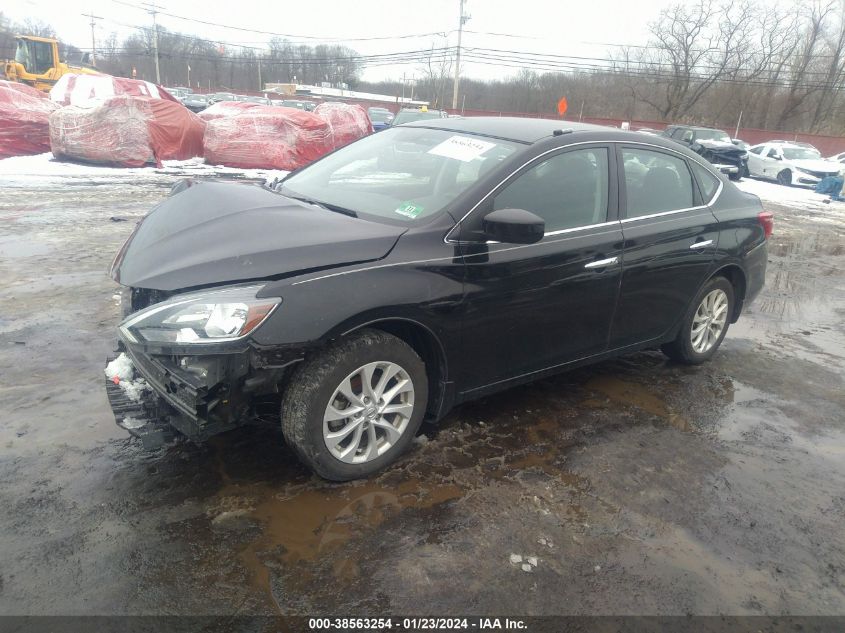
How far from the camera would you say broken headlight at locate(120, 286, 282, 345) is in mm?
2533

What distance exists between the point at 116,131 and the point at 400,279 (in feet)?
47.7

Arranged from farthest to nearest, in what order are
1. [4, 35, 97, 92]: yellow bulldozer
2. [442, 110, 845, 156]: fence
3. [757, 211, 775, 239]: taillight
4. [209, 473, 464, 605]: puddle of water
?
1. [442, 110, 845, 156]: fence
2. [4, 35, 97, 92]: yellow bulldozer
3. [757, 211, 775, 239]: taillight
4. [209, 473, 464, 605]: puddle of water

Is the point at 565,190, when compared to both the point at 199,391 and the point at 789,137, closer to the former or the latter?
the point at 199,391

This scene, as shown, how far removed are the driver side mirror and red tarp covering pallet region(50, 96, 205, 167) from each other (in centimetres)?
1440

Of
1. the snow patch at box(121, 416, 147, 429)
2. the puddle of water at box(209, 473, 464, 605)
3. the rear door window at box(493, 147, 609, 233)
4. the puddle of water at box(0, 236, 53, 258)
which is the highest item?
→ the rear door window at box(493, 147, 609, 233)

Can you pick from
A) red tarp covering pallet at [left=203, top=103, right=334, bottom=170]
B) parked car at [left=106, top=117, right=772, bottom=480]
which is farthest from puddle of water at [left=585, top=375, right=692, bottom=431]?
red tarp covering pallet at [left=203, top=103, right=334, bottom=170]

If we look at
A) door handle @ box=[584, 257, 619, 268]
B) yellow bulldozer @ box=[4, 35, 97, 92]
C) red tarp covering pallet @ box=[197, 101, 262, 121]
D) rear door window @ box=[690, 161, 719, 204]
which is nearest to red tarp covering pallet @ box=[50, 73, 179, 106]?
red tarp covering pallet @ box=[197, 101, 262, 121]

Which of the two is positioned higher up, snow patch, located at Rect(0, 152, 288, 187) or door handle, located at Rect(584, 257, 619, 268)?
door handle, located at Rect(584, 257, 619, 268)

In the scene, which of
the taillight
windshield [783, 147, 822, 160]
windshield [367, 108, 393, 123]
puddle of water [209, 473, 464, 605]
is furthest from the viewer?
windshield [367, 108, 393, 123]

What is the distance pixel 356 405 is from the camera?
2895mm

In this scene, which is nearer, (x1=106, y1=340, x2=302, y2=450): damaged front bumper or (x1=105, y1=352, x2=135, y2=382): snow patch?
(x1=106, y1=340, x2=302, y2=450): damaged front bumper

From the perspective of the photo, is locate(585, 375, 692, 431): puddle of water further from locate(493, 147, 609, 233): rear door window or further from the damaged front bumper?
the damaged front bumper

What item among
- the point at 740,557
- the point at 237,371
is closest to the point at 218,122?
the point at 237,371

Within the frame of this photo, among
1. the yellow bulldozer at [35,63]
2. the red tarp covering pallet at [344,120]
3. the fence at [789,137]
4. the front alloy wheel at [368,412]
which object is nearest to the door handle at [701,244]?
the front alloy wheel at [368,412]
